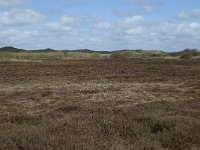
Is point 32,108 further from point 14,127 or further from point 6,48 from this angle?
point 6,48

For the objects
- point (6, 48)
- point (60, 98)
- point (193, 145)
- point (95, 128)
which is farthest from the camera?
point (6, 48)

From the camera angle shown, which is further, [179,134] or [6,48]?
[6,48]

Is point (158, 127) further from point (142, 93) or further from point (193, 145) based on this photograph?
point (142, 93)

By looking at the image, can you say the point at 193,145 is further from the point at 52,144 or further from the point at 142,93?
the point at 142,93

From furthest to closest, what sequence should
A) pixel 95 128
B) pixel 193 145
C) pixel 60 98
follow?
1. pixel 60 98
2. pixel 95 128
3. pixel 193 145

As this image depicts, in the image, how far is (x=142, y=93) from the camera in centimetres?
2109

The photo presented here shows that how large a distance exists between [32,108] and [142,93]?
6754mm

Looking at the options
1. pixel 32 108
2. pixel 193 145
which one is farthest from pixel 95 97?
pixel 193 145

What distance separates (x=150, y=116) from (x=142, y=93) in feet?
32.8

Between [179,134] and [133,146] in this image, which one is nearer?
[133,146]

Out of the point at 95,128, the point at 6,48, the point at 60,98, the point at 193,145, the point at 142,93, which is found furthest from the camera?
the point at 6,48

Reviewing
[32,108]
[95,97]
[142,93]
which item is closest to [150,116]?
[32,108]

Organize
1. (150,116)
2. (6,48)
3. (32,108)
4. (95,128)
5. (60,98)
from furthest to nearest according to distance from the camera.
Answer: (6,48) < (60,98) < (32,108) < (150,116) < (95,128)

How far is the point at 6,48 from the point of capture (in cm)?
16925
